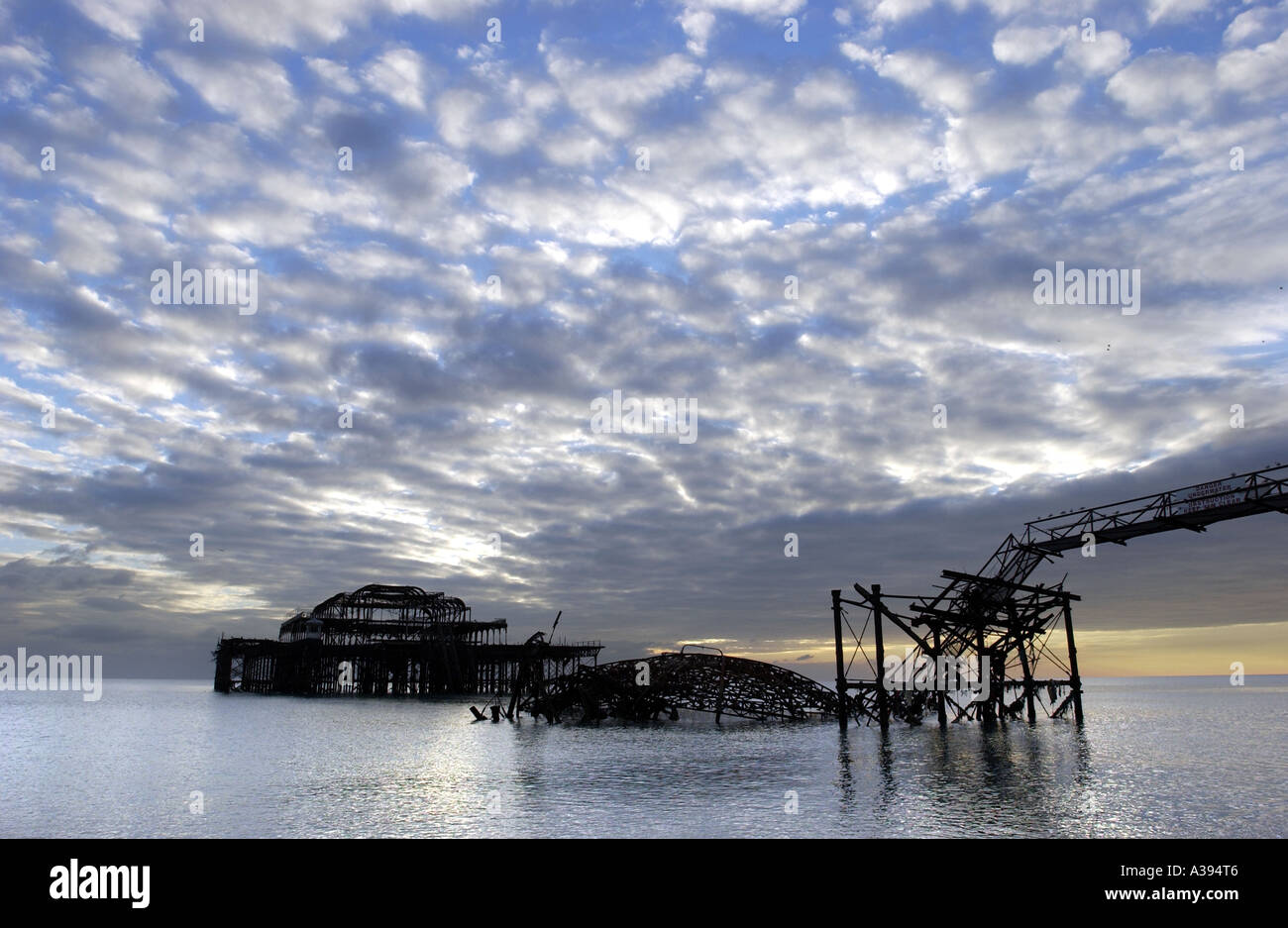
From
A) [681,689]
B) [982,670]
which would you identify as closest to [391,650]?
[681,689]

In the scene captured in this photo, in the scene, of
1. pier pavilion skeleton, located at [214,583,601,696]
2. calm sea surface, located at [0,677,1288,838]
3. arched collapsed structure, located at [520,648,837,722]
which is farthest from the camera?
pier pavilion skeleton, located at [214,583,601,696]

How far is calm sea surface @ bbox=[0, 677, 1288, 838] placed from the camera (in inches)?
945

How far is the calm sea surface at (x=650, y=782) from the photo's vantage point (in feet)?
78.7

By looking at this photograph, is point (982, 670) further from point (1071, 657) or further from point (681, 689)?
point (681, 689)

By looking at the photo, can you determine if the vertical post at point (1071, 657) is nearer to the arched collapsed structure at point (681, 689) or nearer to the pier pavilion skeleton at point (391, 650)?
the arched collapsed structure at point (681, 689)

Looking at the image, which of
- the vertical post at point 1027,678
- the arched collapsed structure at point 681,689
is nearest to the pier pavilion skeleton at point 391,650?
the arched collapsed structure at point 681,689

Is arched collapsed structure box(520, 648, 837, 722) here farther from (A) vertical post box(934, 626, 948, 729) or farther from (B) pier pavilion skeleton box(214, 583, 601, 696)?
(B) pier pavilion skeleton box(214, 583, 601, 696)

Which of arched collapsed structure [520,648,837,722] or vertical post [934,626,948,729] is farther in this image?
arched collapsed structure [520,648,837,722]

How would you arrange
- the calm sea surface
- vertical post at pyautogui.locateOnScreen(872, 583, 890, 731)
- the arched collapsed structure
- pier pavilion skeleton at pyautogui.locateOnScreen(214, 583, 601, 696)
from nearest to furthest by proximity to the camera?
the calm sea surface, vertical post at pyautogui.locateOnScreen(872, 583, 890, 731), the arched collapsed structure, pier pavilion skeleton at pyautogui.locateOnScreen(214, 583, 601, 696)

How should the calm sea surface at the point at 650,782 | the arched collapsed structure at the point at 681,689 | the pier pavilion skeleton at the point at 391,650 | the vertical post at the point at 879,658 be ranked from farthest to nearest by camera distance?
the pier pavilion skeleton at the point at 391,650
the arched collapsed structure at the point at 681,689
the vertical post at the point at 879,658
the calm sea surface at the point at 650,782

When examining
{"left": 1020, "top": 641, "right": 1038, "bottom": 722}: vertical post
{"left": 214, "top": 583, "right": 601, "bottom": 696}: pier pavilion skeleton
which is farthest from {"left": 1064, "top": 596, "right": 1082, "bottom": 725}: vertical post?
{"left": 214, "top": 583, "right": 601, "bottom": 696}: pier pavilion skeleton

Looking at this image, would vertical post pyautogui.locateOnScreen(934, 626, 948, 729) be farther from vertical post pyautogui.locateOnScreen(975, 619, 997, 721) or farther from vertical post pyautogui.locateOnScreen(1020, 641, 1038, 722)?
vertical post pyautogui.locateOnScreen(1020, 641, 1038, 722)

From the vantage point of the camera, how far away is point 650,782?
31.8m
